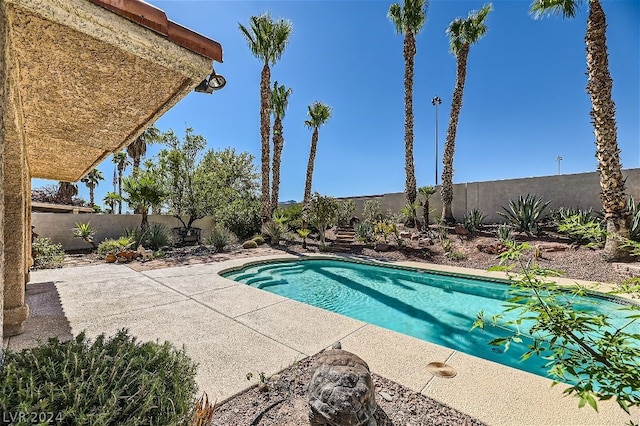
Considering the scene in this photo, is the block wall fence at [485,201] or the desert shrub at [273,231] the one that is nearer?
the block wall fence at [485,201]

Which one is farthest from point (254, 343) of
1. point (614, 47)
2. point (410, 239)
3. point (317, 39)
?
point (614, 47)

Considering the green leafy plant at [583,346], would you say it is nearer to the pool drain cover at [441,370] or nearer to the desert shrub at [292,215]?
the pool drain cover at [441,370]

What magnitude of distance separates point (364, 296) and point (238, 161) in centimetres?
1856

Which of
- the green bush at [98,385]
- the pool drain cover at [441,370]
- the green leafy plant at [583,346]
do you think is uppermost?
the green leafy plant at [583,346]

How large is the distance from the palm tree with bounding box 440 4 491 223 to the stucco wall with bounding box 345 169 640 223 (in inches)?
57.5

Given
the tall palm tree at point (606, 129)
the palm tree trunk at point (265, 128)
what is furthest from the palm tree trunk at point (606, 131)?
the palm tree trunk at point (265, 128)

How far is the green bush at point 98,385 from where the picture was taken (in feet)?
3.81

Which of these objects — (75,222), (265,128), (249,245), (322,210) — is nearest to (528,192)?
(322,210)

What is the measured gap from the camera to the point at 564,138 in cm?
1592

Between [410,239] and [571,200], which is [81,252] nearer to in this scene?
[410,239]

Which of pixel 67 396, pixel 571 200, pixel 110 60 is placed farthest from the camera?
pixel 571 200

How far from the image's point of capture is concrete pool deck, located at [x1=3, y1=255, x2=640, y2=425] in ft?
7.82

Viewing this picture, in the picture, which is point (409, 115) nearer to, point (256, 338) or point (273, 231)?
point (273, 231)

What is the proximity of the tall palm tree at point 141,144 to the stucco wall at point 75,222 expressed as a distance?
24.8 feet
